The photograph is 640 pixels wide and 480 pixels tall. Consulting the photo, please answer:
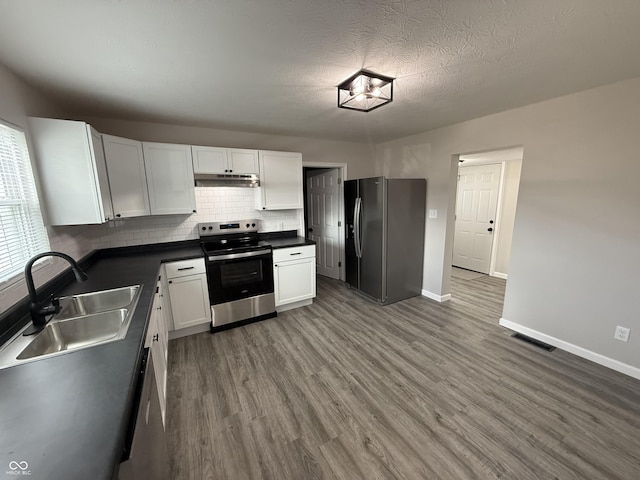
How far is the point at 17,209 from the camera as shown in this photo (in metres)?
1.60

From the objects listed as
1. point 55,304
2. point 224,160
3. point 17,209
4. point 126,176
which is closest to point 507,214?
point 224,160

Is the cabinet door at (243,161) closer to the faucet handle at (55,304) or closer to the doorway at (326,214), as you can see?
the doorway at (326,214)

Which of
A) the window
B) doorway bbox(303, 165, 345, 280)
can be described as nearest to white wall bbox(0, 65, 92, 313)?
the window

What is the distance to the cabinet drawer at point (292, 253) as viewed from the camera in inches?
124

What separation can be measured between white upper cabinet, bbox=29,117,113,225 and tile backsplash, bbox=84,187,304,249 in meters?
0.81

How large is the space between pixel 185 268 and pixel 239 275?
56cm

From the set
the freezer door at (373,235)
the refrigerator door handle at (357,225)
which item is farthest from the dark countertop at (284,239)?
the freezer door at (373,235)

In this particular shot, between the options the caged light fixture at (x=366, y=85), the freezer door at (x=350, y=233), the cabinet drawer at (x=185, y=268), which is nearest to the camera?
the caged light fixture at (x=366, y=85)

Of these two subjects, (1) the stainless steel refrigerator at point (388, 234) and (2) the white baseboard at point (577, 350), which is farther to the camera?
(1) the stainless steel refrigerator at point (388, 234)

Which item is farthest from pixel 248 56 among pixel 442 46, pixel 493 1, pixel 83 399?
pixel 83 399

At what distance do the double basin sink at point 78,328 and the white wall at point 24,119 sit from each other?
0.71ft

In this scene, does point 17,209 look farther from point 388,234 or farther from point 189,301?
point 388,234

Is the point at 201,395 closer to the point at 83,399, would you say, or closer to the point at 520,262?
the point at 83,399

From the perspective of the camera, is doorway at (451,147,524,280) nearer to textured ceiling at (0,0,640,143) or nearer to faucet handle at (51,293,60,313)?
textured ceiling at (0,0,640,143)
